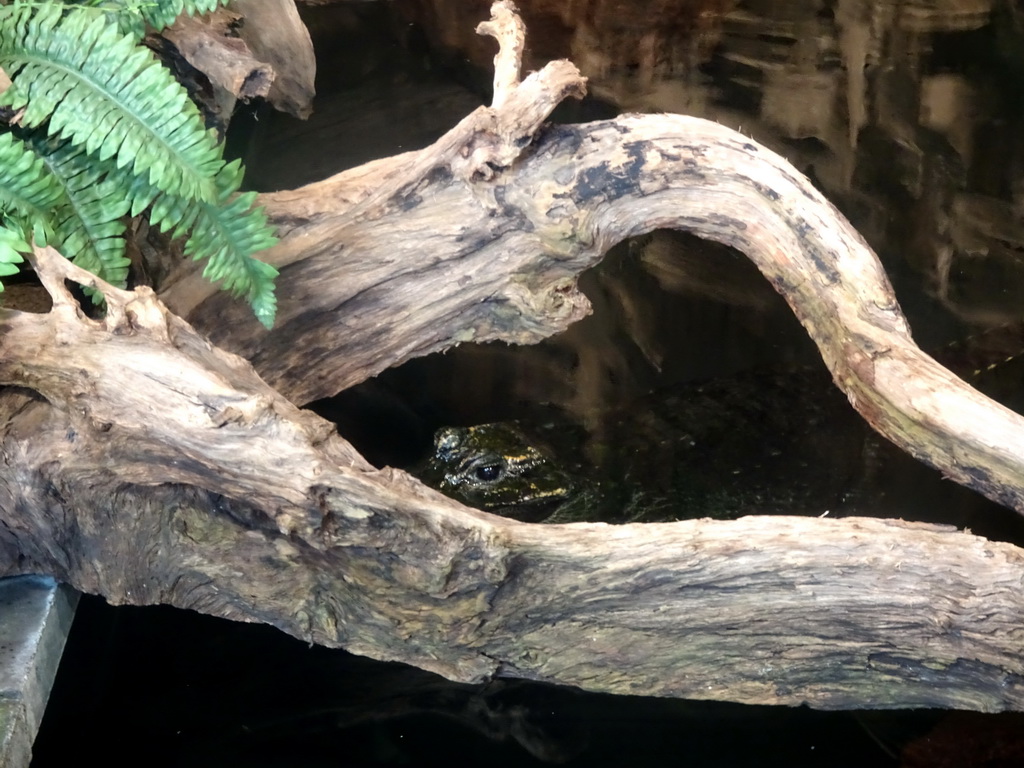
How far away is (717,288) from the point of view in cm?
316

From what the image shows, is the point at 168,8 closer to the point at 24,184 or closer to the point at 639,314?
the point at 24,184

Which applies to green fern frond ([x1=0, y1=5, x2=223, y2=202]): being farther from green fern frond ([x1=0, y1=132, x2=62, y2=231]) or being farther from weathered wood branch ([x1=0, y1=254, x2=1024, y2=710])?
weathered wood branch ([x1=0, y1=254, x2=1024, y2=710])

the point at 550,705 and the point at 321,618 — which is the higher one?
the point at 321,618

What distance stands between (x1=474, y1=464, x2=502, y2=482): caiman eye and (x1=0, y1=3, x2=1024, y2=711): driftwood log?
0.53 meters

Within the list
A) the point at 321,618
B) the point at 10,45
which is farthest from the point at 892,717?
the point at 10,45

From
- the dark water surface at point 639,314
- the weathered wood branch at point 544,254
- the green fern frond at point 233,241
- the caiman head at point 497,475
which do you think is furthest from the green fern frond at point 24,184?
the caiman head at point 497,475

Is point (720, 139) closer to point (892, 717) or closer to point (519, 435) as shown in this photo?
point (519, 435)

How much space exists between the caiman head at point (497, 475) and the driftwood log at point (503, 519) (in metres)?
0.53

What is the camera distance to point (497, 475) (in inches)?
97.9

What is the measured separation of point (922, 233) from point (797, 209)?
194 cm

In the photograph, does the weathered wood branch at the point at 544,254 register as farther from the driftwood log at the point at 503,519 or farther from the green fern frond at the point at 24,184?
the green fern frond at the point at 24,184

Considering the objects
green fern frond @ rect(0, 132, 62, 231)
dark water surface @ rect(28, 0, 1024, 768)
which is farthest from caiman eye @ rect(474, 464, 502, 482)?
green fern frond @ rect(0, 132, 62, 231)

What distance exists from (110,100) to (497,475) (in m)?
1.37

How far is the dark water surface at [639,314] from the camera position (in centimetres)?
183
